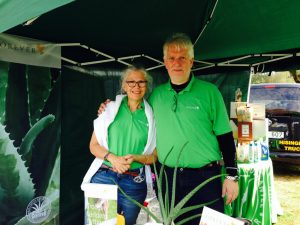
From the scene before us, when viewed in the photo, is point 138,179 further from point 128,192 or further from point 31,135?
point 31,135

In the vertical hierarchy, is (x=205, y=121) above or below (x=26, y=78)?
below

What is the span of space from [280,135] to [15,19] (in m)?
5.70

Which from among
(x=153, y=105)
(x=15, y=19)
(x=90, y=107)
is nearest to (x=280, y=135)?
(x=90, y=107)

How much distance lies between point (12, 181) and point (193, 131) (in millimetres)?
1561

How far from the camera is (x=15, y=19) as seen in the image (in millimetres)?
1606

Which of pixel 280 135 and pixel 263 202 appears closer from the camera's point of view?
pixel 263 202

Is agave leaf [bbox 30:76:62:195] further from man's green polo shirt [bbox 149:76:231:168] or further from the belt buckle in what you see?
man's green polo shirt [bbox 149:76:231:168]

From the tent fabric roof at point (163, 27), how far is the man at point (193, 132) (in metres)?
0.71

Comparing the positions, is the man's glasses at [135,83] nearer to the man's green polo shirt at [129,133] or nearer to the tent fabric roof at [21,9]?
the man's green polo shirt at [129,133]

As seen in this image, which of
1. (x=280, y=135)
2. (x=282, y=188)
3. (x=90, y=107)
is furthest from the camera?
(x=280, y=135)

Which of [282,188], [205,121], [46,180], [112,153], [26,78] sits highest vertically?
[26,78]

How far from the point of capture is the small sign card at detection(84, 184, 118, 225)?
187cm

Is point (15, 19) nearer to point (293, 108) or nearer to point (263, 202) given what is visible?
point (263, 202)

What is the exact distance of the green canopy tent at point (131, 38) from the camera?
2717mm
